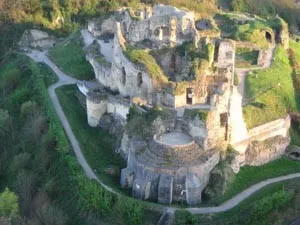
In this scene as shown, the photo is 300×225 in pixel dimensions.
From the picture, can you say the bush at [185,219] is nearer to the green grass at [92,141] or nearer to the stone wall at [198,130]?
the stone wall at [198,130]

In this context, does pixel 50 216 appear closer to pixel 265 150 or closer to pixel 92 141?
pixel 92 141

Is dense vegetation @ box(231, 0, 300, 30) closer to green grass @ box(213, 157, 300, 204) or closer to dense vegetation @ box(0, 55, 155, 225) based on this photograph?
dense vegetation @ box(0, 55, 155, 225)

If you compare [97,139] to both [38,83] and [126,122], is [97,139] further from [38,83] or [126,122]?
[38,83]

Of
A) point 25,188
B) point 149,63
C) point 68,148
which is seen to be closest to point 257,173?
point 149,63

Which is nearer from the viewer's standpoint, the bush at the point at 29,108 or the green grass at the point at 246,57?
the bush at the point at 29,108

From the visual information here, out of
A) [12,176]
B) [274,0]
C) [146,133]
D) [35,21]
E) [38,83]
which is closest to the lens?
[146,133]

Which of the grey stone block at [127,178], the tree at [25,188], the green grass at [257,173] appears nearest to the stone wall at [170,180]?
the grey stone block at [127,178]

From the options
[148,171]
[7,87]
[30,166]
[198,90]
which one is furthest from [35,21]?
[148,171]

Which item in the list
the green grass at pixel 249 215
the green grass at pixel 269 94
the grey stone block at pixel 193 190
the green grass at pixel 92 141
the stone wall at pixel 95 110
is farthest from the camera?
the stone wall at pixel 95 110
